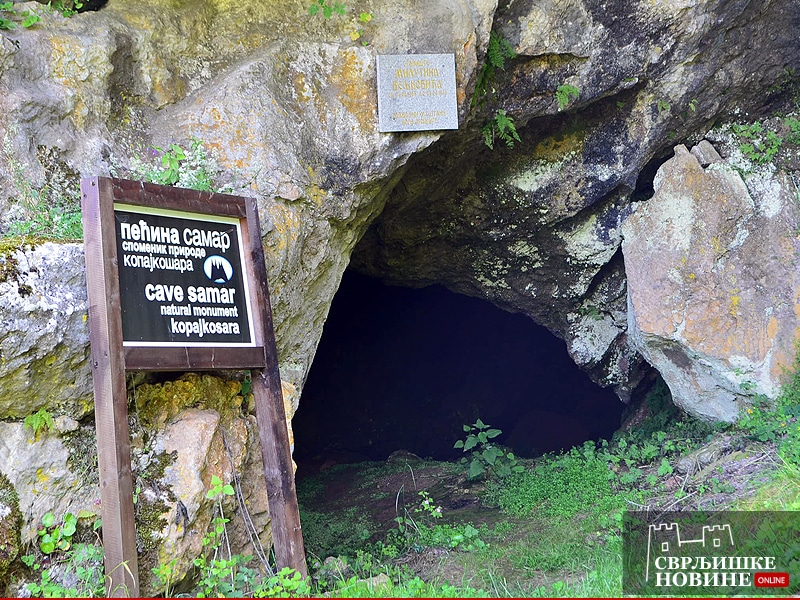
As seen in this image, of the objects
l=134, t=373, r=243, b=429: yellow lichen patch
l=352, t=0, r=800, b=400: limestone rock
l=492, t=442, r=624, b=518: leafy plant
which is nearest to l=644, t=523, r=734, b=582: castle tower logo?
l=492, t=442, r=624, b=518: leafy plant

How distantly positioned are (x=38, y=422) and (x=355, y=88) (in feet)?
10.5

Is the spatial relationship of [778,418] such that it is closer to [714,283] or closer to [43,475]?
[714,283]

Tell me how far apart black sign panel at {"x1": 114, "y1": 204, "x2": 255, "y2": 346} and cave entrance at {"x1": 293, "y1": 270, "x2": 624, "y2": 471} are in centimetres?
662

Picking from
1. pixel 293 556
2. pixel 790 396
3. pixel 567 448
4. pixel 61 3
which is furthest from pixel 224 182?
pixel 567 448

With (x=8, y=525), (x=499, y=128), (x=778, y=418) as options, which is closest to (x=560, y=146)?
(x=499, y=128)

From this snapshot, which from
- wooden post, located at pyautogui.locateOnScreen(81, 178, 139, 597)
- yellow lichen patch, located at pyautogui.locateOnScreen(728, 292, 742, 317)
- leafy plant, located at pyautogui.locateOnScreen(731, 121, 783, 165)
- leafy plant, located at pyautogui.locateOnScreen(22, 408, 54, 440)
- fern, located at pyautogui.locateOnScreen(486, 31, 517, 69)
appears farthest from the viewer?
leafy plant, located at pyautogui.locateOnScreen(731, 121, 783, 165)

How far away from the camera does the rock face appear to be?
3398 mm

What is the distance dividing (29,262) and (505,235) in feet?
15.7

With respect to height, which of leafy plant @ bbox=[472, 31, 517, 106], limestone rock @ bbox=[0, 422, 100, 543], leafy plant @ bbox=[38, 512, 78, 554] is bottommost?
leafy plant @ bbox=[38, 512, 78, 554]

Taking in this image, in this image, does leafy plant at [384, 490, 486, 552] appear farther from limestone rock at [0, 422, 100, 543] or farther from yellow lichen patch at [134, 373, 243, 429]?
limestone rock at [0, 422, 100, 543]

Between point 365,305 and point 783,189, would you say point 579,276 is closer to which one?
point 783,189

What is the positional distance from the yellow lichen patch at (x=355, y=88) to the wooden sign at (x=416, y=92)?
86 mm

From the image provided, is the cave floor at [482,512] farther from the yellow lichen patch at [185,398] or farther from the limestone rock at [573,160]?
the limestone rock at [573,160]

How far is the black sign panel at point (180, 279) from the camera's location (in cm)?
313
